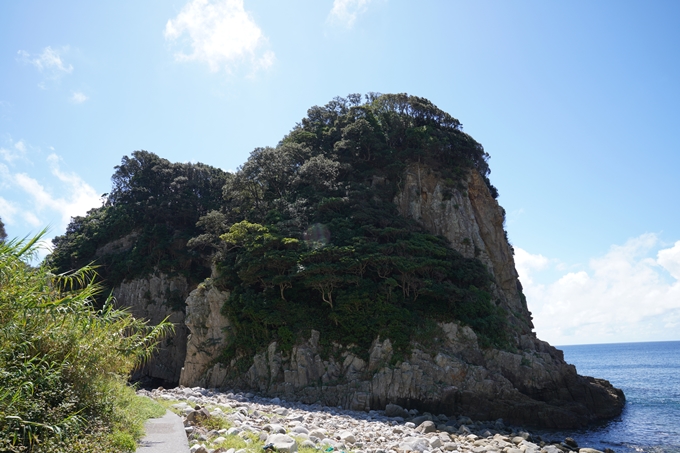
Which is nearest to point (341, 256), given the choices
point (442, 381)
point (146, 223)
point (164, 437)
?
point (442, 381)

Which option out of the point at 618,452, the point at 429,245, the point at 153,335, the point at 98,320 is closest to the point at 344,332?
the point at 429,245

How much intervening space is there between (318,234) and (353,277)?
5317mm

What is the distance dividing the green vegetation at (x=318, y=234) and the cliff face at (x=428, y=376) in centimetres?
109

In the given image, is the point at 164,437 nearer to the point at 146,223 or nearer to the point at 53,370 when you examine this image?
the point at 53,370

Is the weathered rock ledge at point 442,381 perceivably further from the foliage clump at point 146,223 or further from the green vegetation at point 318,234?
the foliage clump at point 146,223

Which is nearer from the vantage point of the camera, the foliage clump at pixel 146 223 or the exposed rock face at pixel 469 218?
the exposed rock face at pixel 469 218

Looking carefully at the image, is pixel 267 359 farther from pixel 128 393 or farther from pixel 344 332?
pixel 128 393

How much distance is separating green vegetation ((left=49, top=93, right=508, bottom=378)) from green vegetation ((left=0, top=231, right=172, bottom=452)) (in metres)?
19.3

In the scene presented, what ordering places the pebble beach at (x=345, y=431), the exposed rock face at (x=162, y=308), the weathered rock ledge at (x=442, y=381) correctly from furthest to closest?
the exposed rock face at (x=162, y=308) → the weathered rock ledge at (x=442, y=381) → the pebble beach at (x=345, y=431)

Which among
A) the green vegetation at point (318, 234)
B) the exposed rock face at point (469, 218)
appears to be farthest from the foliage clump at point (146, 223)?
the exposed rock face at point (469, 218)

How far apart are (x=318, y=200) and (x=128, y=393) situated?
26127 mm

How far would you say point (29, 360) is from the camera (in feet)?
24.5

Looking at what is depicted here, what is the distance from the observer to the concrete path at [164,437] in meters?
8.41

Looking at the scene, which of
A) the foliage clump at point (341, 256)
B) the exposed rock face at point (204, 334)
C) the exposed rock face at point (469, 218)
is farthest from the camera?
the exposed rock face at point (469, 218)
